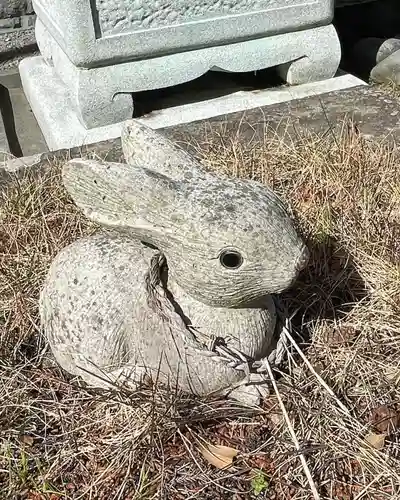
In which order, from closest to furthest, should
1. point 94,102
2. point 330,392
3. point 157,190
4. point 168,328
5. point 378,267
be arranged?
point 157,190 < point 168,328 < point 330,392 < point 378,267 < point 94,102

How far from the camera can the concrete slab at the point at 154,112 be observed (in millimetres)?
3168

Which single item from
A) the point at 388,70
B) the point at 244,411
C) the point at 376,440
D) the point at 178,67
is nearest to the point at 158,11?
the point at 178,67

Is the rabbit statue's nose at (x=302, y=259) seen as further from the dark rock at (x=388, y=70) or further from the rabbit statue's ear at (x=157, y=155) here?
the dark rock at (x=388, y=70)

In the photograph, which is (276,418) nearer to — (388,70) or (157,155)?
(157,155)

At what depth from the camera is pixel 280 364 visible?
5.34 feet

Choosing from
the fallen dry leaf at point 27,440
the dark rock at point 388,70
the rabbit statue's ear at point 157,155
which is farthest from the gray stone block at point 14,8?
the fallen dry leaf at point 27,440

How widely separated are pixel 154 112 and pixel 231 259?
6.90 feet

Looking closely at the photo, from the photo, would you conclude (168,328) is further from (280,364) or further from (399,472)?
(399,472)

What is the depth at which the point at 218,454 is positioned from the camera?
1486 millimetres

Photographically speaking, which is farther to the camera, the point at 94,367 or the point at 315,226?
the point at 315,226

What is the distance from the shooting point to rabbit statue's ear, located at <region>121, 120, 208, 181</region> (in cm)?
143

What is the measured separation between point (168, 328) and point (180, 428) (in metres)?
0.24

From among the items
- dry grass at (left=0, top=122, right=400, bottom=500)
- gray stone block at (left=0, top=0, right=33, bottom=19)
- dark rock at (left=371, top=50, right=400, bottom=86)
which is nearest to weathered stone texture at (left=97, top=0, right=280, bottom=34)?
dark rock at (left=371, top=50, right=400, bottom=86)

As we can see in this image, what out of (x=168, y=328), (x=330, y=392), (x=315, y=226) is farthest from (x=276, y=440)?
(x=315, y=226)
